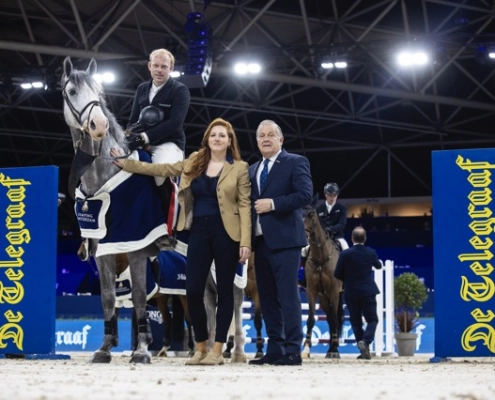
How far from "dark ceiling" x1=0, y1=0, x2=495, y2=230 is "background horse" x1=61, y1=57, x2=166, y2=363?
34.5ft

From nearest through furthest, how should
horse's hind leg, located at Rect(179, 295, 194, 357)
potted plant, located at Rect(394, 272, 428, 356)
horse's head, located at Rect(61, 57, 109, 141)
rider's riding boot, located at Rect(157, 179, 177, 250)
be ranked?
1. horse's head, located at Rect(61, 57, 109, 141)
2. rider's riding boot, located at Rect(157, 179, 177, 250)
3. horse's hind leg, located at Rect(179, 295, 194, 357)
4. potted plant, located at Rect(394, 272, 428, 356)

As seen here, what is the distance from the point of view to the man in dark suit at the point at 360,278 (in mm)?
11617

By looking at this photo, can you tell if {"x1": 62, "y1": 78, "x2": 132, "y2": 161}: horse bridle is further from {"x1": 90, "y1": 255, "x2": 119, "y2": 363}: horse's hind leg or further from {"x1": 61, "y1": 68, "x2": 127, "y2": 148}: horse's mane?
{"x1": 90, "y1": 255, "x2": 119, "y2": 363}: horse's hind leg

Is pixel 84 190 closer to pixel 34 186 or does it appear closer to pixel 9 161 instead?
pixel 34 186

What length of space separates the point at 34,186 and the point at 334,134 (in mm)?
21055

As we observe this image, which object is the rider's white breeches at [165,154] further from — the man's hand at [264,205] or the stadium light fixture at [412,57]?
the stadium light fixture at [412,57]

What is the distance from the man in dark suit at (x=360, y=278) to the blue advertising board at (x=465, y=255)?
3.51 m

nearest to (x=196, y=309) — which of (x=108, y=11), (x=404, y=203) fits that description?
(x=108, y=11)

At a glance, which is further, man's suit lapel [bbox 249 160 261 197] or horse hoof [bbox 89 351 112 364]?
horse hoof [bbox 89 351 112 364]

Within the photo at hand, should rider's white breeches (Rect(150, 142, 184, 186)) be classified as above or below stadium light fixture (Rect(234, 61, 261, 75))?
below

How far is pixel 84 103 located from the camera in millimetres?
6895

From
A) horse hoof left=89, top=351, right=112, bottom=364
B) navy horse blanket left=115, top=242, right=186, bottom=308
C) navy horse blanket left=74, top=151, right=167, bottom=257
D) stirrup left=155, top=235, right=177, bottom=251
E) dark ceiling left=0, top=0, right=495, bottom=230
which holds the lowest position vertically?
horse hoof left=89, top=351, right=112, bottom=364

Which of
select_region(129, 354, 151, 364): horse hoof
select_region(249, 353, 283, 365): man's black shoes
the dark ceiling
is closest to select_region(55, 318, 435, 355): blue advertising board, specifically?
the dark ceiling

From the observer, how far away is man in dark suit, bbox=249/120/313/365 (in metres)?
6.68
